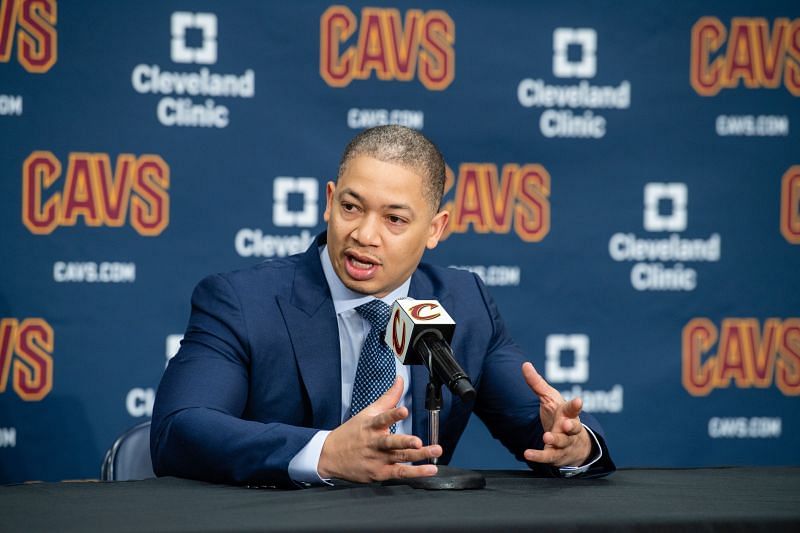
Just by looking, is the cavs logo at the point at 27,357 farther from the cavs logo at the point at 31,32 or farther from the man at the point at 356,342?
the man at the point at 356,342

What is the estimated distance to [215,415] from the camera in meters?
1.83

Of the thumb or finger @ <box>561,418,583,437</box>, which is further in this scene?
finger @ <box>561,418,583,437</box>

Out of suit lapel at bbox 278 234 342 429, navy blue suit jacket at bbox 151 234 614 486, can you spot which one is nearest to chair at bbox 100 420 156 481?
navy blue suit jacket at bbox 151 234 614 486

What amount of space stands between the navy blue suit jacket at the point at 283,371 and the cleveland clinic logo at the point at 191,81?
1.19m

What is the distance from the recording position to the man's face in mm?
2135

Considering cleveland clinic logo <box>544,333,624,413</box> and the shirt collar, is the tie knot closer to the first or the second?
the shirt collar

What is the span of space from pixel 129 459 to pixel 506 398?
2.73ft

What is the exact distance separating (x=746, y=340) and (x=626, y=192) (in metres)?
0.69

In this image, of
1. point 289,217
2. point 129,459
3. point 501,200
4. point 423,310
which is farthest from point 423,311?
point 501,200

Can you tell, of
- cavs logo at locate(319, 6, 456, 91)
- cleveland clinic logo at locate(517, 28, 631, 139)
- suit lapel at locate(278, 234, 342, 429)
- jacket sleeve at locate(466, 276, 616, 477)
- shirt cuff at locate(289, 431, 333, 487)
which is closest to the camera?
shirt cuff at locate(289, 431, 333, 487)

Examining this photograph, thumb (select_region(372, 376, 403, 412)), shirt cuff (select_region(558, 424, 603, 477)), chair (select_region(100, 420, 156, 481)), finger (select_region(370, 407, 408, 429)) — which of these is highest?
thumb (select_region(372, 376, 403, 412))

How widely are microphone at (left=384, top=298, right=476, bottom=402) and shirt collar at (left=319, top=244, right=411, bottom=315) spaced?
1.49 ft

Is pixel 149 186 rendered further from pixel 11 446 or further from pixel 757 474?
pixel 757 474

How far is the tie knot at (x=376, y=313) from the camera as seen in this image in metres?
2.16
